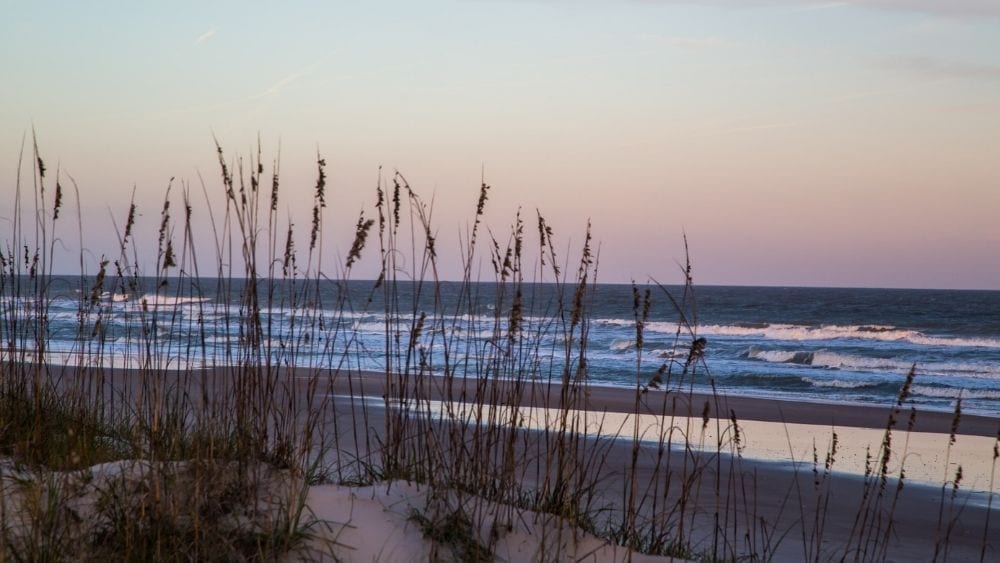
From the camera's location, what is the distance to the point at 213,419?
13.1ft

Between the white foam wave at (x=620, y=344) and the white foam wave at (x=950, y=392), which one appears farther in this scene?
the white foam wave at (x=620, y=344)

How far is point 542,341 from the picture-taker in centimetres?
2864

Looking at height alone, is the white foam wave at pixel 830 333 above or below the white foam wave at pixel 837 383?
above

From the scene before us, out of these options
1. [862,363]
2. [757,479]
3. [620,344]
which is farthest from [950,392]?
[620,344]

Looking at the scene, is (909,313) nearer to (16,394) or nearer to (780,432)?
(780,432)

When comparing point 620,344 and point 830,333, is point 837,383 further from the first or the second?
point 830,333

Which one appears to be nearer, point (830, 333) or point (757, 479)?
point (757, 479)

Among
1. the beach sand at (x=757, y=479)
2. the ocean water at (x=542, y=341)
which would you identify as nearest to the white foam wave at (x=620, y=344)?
the ocean water at (x=542, y=341)

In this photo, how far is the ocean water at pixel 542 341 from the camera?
4.35m

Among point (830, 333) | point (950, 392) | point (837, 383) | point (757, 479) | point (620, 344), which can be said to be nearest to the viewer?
point (757, 479)

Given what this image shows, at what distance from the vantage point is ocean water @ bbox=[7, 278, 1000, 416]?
14.3 ft

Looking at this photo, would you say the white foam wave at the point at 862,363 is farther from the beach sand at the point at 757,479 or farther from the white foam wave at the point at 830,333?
the beach sand at the point at 757,479

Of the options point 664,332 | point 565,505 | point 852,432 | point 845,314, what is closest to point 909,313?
point 845,314

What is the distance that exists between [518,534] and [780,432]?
879 cm
